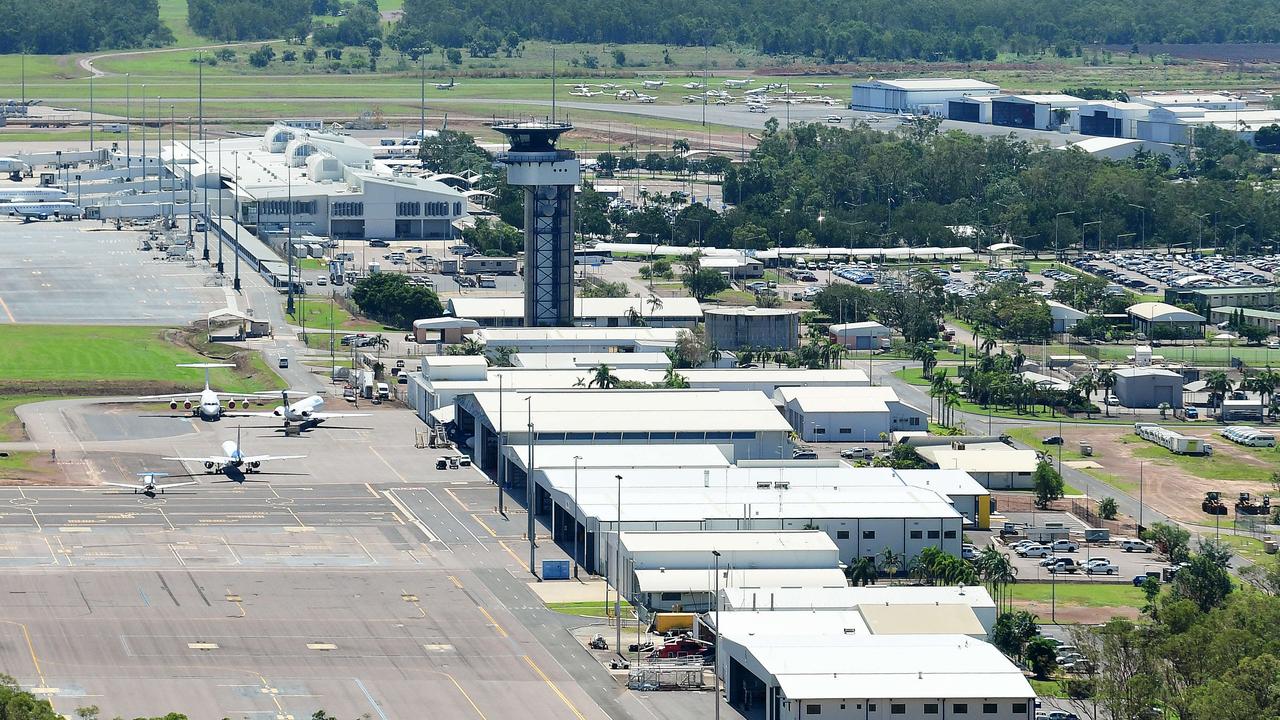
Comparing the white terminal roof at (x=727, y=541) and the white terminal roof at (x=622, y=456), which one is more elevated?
the white terminal roof at (x=622, y=456)

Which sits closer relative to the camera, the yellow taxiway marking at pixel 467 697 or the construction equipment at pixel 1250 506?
the yellow taxiway marking at pixel 467 697

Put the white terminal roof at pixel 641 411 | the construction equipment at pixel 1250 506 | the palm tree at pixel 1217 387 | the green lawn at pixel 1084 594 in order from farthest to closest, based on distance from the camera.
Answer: the palm tree at pixel 1217 387, the white terminal roof at pixel 641 411, the construction equipment at pixel 1250 506, the green lawn at pixel 1084 594

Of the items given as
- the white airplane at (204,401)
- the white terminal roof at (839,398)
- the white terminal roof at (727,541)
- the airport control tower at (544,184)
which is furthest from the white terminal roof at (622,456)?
the airport control tower at (544,184)

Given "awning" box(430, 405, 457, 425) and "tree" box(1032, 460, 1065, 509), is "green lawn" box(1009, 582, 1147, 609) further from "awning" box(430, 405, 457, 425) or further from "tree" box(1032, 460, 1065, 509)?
"awning" box(430, 405, 457, 425)

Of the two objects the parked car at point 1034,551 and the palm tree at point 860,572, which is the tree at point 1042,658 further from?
the parked car at point 1034,551

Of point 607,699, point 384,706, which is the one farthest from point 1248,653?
point 384,706

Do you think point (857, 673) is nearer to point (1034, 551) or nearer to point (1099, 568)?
point (1099, 568)
